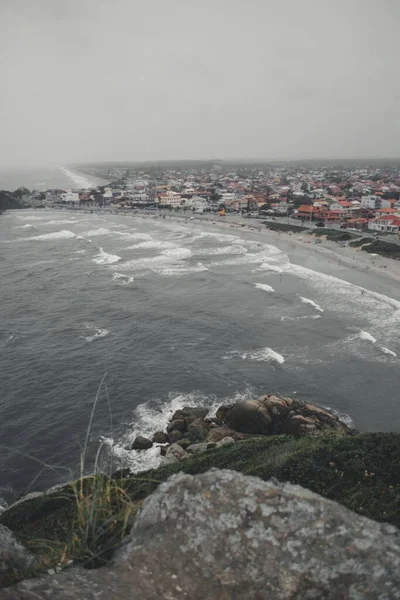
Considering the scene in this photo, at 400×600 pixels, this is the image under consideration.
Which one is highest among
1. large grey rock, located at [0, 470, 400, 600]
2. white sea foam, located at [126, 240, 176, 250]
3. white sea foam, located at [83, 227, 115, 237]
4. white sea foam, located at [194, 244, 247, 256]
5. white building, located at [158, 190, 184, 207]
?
white building, located at [158, 190, 184, 207]

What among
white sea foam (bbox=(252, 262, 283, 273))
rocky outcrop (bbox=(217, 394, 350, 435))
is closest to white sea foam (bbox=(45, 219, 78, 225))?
white sea foam (bbox=(252, 262, 283, 273))

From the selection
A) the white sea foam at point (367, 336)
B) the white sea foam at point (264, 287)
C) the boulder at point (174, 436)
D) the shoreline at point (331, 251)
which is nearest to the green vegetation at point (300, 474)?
the boulder at point (174, 436)

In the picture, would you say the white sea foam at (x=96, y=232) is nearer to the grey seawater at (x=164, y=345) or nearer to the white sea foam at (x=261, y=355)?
the grey seawater at (x=164, y=345)

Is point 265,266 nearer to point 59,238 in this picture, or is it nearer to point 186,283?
point 186,283

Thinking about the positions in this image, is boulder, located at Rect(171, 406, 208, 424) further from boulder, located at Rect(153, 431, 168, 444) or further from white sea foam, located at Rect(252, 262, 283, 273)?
white sea foam, located at Rect(252, 262, 283, 273)

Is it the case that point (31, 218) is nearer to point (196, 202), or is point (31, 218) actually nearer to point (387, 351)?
point (196, 202)

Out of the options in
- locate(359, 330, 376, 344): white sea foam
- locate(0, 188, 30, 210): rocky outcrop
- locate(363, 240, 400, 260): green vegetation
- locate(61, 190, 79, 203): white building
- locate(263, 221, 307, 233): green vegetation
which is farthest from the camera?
locate(61, 190, 79, 203): white building
